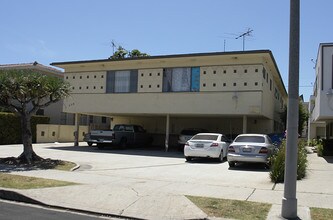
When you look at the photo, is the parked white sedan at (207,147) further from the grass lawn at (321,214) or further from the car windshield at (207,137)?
the grass lawn at (321,214)

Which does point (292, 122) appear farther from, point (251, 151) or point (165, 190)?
point (251, 151)

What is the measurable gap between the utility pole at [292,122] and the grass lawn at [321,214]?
0.49m

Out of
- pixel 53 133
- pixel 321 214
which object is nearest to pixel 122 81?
pixel 53 133

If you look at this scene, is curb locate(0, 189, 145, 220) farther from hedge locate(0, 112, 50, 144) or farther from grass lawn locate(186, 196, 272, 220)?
hedge locate(0, 112, 50, 144)

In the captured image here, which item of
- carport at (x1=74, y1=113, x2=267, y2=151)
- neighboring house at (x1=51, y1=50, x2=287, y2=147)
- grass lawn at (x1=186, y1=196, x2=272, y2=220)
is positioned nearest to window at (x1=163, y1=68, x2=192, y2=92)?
neighboring house at (x1=51, y1=50, x2=287, y2=147)

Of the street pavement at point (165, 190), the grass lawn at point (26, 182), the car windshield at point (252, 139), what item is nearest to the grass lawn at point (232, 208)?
the street pavement at point (165, 190)

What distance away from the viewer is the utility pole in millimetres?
7516

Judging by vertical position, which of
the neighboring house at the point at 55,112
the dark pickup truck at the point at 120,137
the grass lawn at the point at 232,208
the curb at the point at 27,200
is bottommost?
the curb at the point at 27,200

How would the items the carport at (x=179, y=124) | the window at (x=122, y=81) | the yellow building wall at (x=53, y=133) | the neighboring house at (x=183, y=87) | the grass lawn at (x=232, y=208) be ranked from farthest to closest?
1. the yellow building wall at (x=53, y=133)
2. the carport at (x=179, y=124)
3. the window at (x=122, y=81)
4. the neighboring house at (x=183, y=87)
5. the grass lawn at (x=232, y=208)

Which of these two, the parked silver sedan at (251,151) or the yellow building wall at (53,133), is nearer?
the parked silver sedan at (251,151)

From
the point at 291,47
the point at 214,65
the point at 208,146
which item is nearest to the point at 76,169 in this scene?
the point at 208,146

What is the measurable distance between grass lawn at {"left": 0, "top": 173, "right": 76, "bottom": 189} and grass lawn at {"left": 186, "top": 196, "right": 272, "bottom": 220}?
4.09 metres

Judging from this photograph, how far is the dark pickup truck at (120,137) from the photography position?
26328 millimetres

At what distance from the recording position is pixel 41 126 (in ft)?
103
